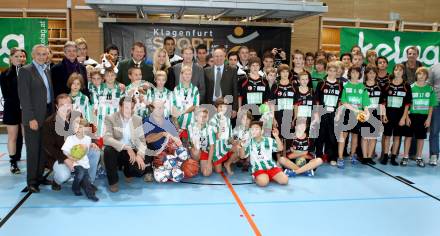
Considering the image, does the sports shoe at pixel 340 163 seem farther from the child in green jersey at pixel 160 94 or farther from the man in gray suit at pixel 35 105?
the man in gray suit at pixel 35 105

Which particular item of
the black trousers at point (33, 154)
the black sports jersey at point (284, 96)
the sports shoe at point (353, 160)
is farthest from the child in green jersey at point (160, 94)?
the sports shoe at point (353, 160)

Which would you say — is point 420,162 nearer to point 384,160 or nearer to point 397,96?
point 384,160

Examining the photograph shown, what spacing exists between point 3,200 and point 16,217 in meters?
0.58

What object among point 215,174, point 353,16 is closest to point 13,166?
point 215,174

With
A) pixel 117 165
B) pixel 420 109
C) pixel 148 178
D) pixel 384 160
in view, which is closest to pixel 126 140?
pixel 117 165

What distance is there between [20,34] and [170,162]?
4.76 metres

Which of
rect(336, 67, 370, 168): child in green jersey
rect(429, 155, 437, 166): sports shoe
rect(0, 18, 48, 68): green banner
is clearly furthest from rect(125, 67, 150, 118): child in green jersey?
rect(429, 155, 437, 166): sports shoe

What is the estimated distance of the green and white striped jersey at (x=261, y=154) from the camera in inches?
183

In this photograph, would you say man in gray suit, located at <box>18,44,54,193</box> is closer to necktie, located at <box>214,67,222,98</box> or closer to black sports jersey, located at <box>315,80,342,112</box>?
necktie, located at <box>214,67,222,98</box>

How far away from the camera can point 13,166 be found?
4949mm

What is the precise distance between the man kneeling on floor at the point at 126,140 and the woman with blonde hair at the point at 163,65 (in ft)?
2.38

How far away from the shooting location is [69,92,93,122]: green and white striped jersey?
4.48 meters

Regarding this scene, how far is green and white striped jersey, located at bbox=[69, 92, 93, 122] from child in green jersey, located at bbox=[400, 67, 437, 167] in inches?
174

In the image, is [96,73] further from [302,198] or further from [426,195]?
[426,195]
